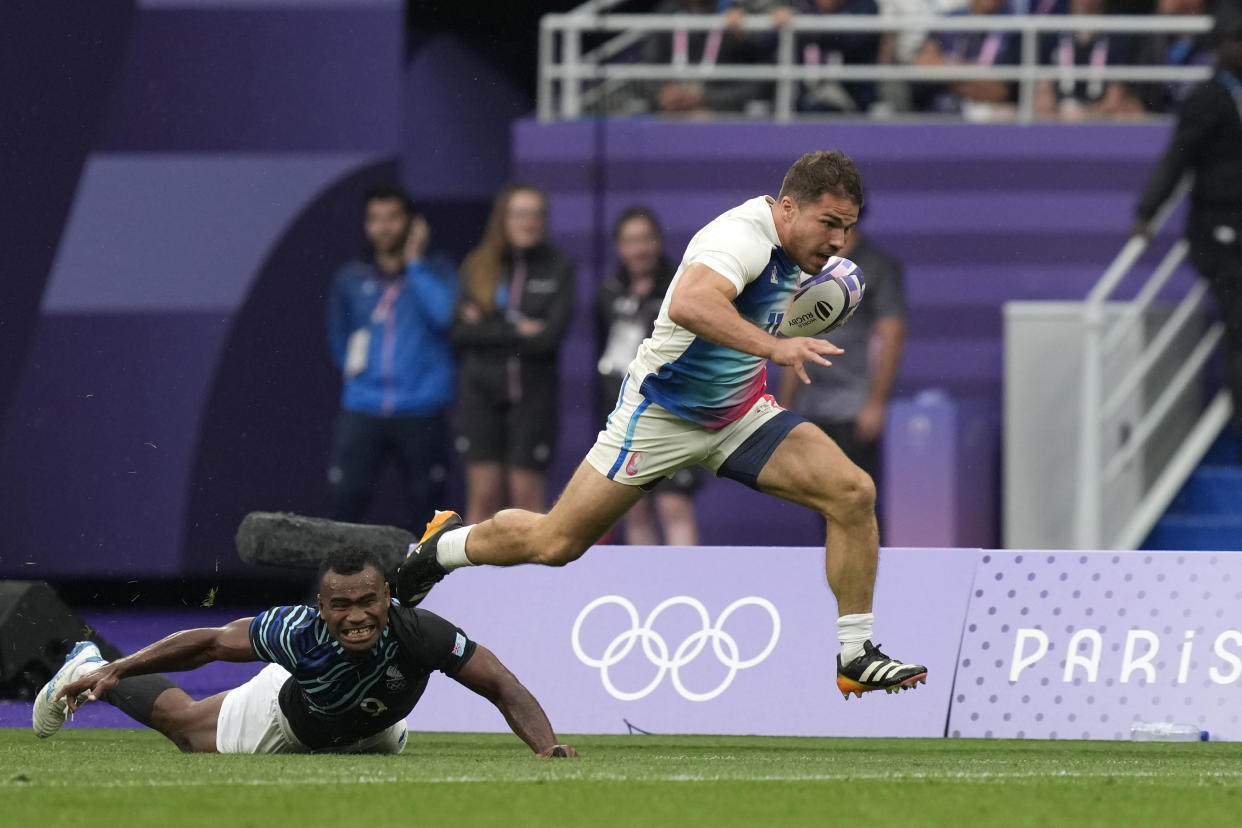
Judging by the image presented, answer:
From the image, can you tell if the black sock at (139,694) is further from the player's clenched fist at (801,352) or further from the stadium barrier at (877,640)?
the player's clenched fist at (801,352)

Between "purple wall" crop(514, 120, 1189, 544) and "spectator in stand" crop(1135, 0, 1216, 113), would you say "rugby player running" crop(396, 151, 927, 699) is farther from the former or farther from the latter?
"spectator in stand" crop(1135, 0, 1216, 113)

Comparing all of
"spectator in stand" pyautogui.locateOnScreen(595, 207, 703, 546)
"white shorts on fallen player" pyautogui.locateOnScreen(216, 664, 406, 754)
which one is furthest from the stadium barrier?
"spectator in stand" pyautogui.locateOnScreen(595, 207, 703, 546)

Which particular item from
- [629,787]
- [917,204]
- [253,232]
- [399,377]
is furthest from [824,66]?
[629,787]

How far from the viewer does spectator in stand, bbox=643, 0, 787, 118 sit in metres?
13.2

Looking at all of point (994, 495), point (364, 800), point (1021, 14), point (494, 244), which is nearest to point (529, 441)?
point (494, 244)

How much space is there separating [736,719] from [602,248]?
205 inches

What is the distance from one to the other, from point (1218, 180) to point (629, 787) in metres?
6.82

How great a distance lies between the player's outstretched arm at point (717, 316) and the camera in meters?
6.88

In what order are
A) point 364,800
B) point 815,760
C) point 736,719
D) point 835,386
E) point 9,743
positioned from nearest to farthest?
point 364,800, point 815,760, point 9,743, point 736,719, point 835,386

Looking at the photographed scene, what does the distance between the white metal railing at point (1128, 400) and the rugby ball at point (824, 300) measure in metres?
4.59

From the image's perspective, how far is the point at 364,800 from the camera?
5.87 metres

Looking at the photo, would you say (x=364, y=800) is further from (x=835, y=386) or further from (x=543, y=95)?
(x=543, y=95)

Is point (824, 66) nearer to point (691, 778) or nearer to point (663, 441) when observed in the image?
point (663, 441)

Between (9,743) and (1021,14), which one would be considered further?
(1021,14)
